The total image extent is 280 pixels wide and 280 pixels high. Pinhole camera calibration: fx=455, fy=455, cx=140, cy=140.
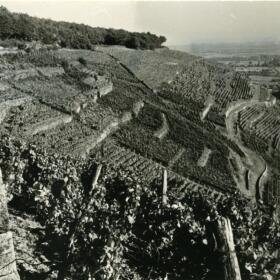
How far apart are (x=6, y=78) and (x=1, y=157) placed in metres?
27.2

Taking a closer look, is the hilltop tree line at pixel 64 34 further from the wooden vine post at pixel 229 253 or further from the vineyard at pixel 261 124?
the wooden vine post at pixel 229 253

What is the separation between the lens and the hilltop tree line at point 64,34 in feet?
194

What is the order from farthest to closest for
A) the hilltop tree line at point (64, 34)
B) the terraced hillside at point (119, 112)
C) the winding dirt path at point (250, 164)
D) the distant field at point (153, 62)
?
1. the hilltop tree line at point (64, 34)
2. the distant field at point (153, 62)
3. the winding dirt path at point (250, 164)
4. the terraced hillside at point (119, 112)

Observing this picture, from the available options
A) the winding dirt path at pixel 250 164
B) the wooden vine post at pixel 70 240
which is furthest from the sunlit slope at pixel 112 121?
the wooden vine post at pixel 70 240

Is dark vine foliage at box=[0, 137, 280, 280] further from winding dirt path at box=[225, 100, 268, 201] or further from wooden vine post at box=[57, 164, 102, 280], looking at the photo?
winding dirt path at box=[225, 100, 268, 201]

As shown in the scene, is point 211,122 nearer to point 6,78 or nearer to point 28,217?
point 6,78

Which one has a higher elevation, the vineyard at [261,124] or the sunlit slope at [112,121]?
the sunlit slope at [112,121]

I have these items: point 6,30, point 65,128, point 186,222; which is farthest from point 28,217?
point 6,30

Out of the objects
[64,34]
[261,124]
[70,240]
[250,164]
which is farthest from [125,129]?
[64,34]

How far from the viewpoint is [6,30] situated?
58.1 meters

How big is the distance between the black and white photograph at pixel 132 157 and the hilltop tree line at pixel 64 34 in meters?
0.19

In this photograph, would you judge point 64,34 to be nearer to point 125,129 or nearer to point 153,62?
point 153,62

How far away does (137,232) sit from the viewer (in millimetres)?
12367

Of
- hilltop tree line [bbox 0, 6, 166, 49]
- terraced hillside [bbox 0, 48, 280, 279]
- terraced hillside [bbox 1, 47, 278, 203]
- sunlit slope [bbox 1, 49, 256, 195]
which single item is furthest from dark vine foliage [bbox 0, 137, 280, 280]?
hilltop tree line [bbox 0, 6, 166, 49]
